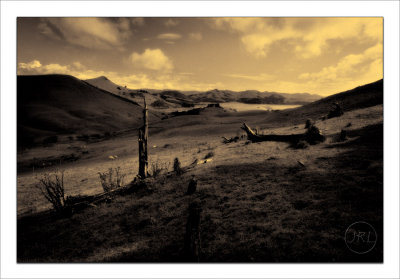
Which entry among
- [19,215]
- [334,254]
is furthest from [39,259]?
[334,254]

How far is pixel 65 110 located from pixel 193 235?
35.8 meters

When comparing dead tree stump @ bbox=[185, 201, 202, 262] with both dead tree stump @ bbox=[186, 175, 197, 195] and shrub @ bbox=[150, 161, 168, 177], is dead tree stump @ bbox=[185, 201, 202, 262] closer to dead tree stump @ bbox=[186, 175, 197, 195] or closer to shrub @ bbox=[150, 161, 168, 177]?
dead tree stump @ bbox=[186, 175, 197, 195]

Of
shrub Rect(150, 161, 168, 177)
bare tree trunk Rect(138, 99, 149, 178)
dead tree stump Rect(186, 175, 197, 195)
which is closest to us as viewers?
dead tree stump Rect(186, 175, 197, 195)

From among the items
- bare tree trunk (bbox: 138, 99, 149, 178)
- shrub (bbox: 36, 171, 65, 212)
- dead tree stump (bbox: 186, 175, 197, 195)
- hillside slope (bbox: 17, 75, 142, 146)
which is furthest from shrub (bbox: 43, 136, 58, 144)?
dead tree stump (bbox: 186, 175, 197, 195)

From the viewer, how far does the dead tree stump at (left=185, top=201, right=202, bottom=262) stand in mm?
3182

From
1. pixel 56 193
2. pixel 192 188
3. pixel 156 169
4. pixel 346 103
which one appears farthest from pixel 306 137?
pixel 346 103

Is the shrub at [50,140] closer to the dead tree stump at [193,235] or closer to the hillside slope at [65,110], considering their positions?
the hillside slope at [65,110]

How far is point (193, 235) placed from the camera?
3186 mm

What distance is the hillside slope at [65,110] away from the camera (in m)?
27.1

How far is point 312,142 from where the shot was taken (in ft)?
26.3

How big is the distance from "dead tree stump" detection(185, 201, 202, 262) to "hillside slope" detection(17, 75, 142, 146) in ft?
81.7
